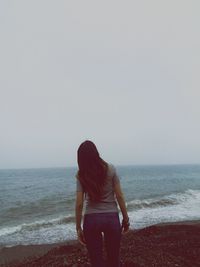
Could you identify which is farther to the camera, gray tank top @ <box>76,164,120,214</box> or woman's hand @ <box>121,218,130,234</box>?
woman's hand @ <box>121,218,130,234</box>

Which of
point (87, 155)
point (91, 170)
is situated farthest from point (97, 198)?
point (87, 155)

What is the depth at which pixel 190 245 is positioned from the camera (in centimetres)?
926

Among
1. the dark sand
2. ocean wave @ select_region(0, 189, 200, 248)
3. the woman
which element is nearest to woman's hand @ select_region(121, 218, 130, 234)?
the woman

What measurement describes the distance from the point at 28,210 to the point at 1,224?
528 centimetres

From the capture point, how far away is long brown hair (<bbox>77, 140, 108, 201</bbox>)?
13.6 ft

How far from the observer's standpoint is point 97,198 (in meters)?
4.17

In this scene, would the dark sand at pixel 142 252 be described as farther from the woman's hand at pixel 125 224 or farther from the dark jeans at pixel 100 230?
the dark jeans at pixel 100 230

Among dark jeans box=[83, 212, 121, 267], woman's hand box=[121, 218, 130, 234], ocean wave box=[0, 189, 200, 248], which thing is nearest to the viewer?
dark jeans box=[83, 212, 121, 267]

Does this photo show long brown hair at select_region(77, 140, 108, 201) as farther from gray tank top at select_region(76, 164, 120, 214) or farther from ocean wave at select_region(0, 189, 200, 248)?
ocean wave at select_region(0, 189, 200, 248)

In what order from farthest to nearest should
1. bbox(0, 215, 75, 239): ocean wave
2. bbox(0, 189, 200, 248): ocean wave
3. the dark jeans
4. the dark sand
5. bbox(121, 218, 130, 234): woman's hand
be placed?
bbox(0, 215, 75, 239): ocean wave
bbox(0, 189, 200, 248): ocean wave
the dark sand
bbox(121, 218, 130, 234): woman's hand
the dark jeans

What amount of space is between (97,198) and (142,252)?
187 inches

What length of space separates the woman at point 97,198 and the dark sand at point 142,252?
306cm

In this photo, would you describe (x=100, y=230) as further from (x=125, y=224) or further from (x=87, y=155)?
(x=87, y=155)

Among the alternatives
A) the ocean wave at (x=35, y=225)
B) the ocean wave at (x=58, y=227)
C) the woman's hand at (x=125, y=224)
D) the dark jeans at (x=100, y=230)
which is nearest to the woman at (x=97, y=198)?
the dark jeans at (x=100, y=230)
